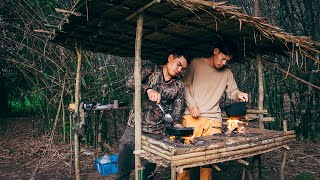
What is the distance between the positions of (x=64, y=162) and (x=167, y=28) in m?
4.37

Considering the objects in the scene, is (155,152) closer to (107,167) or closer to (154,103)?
(154,103)

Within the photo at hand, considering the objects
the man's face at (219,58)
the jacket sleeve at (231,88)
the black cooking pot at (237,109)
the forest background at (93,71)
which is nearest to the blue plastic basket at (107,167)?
the forest background at (93,71)

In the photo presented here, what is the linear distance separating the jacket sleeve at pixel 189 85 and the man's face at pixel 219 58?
0.41m

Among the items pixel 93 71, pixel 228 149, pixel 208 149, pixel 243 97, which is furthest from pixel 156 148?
pixel 93 71

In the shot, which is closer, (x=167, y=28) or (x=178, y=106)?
(x=167, y=28)

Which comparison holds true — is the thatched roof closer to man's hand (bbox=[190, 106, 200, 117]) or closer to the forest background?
man's hand (bbox=[190, 106, 200, 117])

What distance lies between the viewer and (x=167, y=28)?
12.9 ft

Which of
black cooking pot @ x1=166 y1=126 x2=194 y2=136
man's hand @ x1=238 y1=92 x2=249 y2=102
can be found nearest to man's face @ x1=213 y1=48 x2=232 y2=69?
man's hand @ x1=238 y1=92 x2=249 y2=102

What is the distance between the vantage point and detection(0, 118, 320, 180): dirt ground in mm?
5875

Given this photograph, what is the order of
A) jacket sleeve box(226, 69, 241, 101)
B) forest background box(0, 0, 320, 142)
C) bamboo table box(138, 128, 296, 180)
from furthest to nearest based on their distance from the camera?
forest background box(0, 0, 320, 142) < jacket sleeve box(226, 69, 241, 101) < bamboo table box(138, 128, 296, 180)

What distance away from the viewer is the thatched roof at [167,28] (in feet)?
10.1

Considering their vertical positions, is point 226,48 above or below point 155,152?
above

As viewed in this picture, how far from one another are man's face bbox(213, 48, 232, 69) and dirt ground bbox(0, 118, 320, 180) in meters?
2.59

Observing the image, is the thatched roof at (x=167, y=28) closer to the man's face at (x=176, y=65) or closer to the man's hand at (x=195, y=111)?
the man's face at (x=176, y=65)
